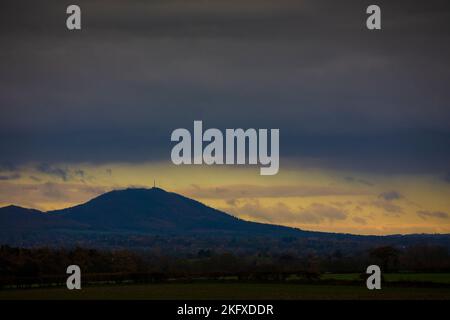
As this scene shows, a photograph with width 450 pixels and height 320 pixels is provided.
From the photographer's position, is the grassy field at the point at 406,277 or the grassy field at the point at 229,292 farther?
the grassy field at the point at 406,277

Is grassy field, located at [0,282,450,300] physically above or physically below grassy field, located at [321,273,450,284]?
below

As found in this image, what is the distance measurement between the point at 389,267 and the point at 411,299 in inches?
1717

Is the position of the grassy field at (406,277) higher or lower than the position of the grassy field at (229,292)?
higher

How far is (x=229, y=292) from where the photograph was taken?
86.2 metres

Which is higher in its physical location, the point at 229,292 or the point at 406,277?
the point at 406,277

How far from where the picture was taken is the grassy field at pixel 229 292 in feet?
260

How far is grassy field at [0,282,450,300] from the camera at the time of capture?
79250mm

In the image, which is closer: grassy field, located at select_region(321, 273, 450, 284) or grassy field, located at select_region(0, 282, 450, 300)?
grassy field, located at select_region(0, 282, 450, 300)

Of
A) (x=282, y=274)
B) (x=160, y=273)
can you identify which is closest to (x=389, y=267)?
(x=282, y=274)

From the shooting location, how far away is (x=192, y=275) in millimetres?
110062

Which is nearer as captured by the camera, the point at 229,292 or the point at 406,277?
the point at 229,292
